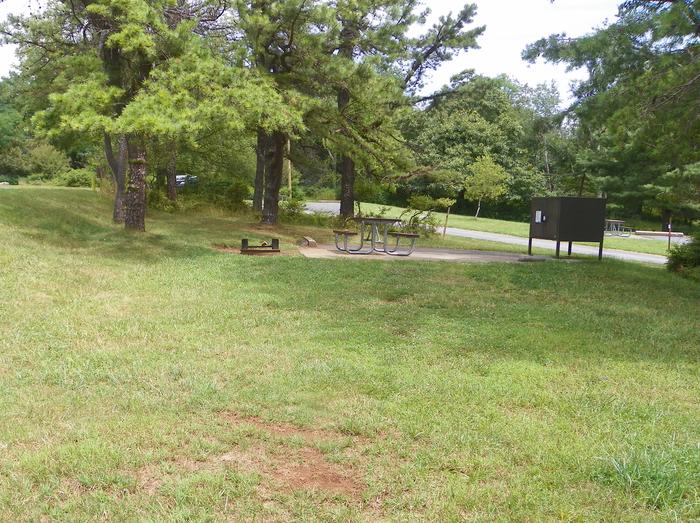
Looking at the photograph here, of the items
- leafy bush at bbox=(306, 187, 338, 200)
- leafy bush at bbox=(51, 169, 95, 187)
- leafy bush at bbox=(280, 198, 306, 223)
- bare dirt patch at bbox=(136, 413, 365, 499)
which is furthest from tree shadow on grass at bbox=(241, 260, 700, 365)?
leafy bush at bbox=(306, 187, 338, 200)

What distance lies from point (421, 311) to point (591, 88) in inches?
279

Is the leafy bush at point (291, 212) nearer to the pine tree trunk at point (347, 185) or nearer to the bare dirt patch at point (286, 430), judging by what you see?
the pine tree trunk at point (347, 185)

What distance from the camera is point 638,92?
11086 mm

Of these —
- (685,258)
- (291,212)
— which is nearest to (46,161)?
(291,212)

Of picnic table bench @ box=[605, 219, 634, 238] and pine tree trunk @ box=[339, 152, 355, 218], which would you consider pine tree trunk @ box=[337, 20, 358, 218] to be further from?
picnic table bench @ box=[605, 219, 634, 238]

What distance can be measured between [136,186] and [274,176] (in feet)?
18.6

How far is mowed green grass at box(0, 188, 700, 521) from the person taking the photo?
10.1 feet

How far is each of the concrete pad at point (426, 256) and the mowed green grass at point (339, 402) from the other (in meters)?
3.50

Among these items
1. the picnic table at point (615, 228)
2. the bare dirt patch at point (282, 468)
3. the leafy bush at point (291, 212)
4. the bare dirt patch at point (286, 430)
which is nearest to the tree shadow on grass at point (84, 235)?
the leafy bush at point (291, 212)

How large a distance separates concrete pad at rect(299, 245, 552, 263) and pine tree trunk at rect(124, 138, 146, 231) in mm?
3887

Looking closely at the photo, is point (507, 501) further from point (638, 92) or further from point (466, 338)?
point (638, 92)

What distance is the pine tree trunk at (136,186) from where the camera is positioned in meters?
13.7

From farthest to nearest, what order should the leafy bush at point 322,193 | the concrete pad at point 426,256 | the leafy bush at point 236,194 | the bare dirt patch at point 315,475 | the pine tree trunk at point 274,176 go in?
1. the leafy bush at point 322,193
2. the leafy bush at point 236,194
3. the pine tree trunk at point 274,176
4. the concrete pad at point 426,256
5. the bare dirt patch at point 315,475

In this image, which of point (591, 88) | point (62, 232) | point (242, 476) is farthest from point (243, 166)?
point (242, 476)
